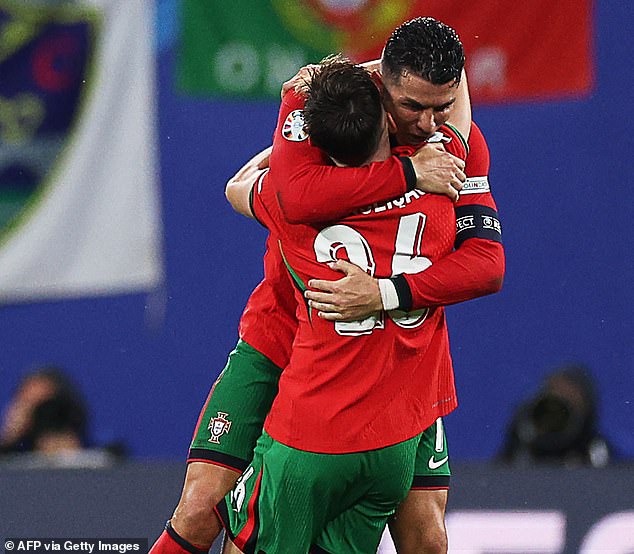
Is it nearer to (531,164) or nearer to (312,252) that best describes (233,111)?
(531,164)

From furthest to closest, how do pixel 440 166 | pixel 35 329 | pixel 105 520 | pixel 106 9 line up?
pixel 35 329, pixel 106 9, pixel 105 520, pixel 440 166

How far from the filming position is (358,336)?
348 centimetres

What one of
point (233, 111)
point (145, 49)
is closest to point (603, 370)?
point (233, 111)

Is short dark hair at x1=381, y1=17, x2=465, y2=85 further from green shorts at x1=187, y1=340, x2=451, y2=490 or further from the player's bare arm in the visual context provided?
green shorts at x1=187, y1=340, x2=451, y2=490

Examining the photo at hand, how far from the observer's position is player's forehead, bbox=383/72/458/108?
3.40 metres

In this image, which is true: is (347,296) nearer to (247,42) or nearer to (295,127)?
(295,127)

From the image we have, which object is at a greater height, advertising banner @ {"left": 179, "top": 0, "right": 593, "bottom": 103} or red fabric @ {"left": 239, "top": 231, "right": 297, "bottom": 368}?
advertising banner @ {"left": 179, "top": 0, "right": 593, "bottom": 103}

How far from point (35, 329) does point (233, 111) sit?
5.63 ft

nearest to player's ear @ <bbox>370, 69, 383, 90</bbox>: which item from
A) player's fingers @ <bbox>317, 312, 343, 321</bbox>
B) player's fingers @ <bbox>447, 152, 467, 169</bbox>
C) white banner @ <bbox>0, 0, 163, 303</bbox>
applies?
player's fingers @ <bbox>447, 152, 467, 169</bbox>

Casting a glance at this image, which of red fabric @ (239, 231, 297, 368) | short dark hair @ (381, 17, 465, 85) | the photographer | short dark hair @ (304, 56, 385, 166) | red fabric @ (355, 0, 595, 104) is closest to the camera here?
short dark hair @ (304, 56, 385, 166)

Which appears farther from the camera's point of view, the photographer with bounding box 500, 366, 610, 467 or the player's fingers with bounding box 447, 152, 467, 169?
the photographer with bounding box 500, 366, 610, 467

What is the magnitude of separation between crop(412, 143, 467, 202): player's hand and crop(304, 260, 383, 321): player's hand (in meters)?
0.28

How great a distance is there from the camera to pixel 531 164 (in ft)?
24.9

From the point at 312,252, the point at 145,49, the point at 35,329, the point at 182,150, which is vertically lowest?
the point at 35,329
